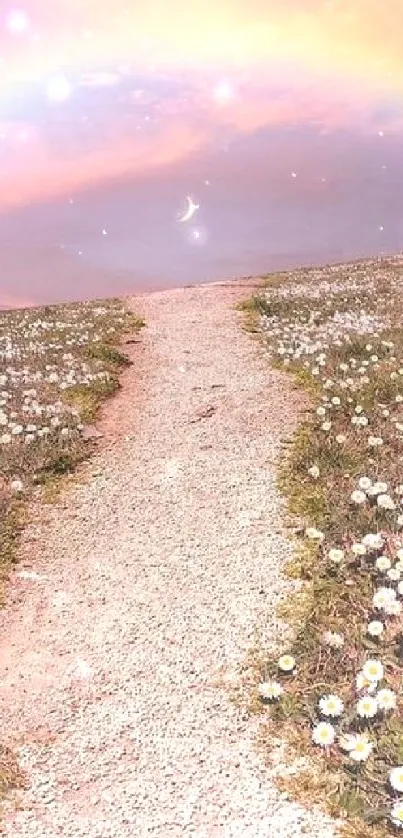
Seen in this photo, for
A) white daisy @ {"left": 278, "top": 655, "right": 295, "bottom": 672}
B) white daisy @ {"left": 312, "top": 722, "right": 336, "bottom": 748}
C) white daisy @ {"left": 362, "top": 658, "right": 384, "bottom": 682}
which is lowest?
white daisy @ {"left": 312, "top": 722, "right": 336, "bottom": 748}

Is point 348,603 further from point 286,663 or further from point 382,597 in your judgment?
point 286,663

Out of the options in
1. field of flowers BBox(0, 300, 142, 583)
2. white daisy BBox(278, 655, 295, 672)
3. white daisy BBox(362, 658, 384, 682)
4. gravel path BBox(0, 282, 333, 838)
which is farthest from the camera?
field of flowers BBox(0, 300, 142, 583)

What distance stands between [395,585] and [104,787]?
14.3 ft

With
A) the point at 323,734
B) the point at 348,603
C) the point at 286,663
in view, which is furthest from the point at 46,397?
the point at 323,734

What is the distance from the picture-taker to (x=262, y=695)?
7887 millimetres

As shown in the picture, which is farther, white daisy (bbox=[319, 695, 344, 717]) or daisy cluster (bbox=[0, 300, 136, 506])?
daisy cluster (bbox=[0, 300, 136, 506])

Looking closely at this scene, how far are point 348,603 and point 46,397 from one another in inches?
453

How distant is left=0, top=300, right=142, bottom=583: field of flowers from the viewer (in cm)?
1388

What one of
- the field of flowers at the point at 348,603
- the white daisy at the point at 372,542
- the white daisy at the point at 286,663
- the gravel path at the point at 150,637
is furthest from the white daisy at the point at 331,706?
the white daisy at the point at 372,542

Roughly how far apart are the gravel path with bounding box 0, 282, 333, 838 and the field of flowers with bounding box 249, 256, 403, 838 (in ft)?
1.32

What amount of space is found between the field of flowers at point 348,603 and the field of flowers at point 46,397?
4.60 m

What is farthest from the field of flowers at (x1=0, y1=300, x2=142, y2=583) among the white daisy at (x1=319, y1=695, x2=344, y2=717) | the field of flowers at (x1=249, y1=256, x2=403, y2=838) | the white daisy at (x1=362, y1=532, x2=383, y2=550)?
the white daisy at (x1=319, y1=695, x2=344, y2=717)

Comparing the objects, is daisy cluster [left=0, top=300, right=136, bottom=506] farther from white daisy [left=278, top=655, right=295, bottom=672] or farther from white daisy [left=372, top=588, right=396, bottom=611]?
white daisy [left=372, top=588, right=396, bottom=611]

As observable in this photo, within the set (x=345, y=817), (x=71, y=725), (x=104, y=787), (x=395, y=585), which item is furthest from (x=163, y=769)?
(x=395, y=585)
